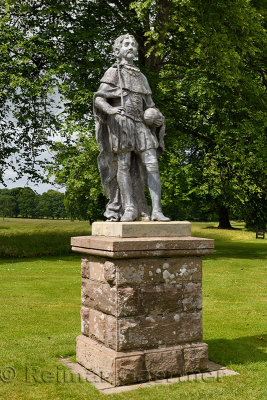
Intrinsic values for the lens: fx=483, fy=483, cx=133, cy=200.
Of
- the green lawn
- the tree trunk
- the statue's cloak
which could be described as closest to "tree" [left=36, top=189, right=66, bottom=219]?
the tree trunk

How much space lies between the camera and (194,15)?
1706 centimetres

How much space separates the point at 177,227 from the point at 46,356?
2709 millimetres

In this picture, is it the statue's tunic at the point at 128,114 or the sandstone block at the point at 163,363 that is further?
the statue's tunic at the point at 128,114

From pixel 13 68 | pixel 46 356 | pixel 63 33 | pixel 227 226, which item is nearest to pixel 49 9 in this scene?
pixel 63 33

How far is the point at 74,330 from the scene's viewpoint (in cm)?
849

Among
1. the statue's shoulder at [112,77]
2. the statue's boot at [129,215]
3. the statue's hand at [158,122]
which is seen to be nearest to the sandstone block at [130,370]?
the statue's boot at [129,215]

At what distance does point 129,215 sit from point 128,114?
1.37 m

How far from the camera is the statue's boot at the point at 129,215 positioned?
6.29 meters

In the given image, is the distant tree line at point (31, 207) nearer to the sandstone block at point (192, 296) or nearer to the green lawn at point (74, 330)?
the green lawn at point (74, 330)

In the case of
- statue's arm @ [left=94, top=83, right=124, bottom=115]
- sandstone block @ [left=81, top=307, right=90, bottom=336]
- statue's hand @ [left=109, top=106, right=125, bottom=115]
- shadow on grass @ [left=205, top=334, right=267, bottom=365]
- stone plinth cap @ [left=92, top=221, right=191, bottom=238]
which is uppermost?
statue's arm @ [left=94, top=83, right=124, bottom=115]

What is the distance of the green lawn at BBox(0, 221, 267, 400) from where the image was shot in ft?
18.4
